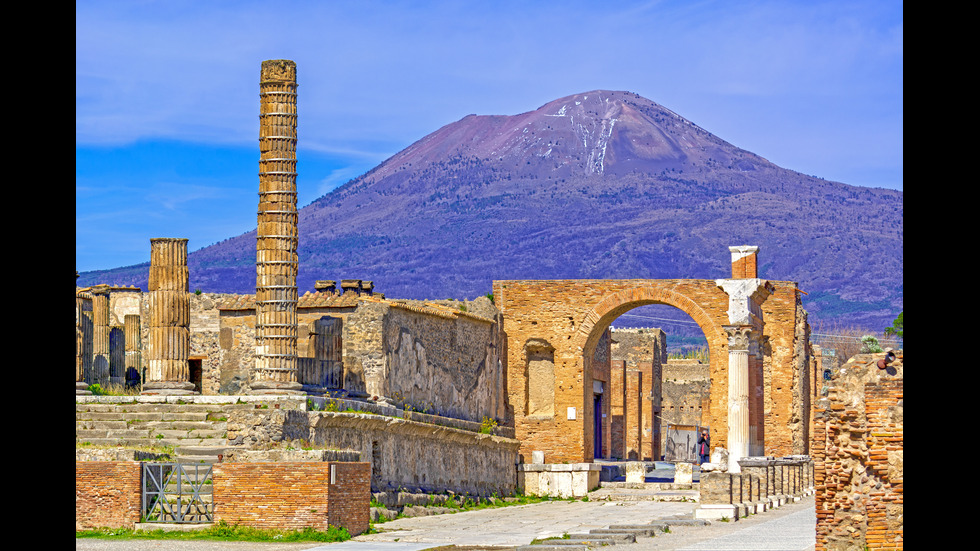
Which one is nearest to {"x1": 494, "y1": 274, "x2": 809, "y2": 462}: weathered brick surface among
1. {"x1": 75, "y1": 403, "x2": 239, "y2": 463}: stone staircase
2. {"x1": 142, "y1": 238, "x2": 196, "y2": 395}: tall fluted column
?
{"x1": 142, "y1": 238, "x2": 196, "y2": 395}: tall fluted column

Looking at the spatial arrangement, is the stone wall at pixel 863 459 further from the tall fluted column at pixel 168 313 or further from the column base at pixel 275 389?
the tall fluted column at pixel 168 313

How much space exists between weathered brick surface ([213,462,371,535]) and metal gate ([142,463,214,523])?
47 cm

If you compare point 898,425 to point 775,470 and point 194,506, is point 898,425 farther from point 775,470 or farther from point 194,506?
point 775,470

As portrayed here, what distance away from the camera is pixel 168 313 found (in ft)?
82.5

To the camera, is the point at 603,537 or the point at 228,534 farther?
the point at 603,537

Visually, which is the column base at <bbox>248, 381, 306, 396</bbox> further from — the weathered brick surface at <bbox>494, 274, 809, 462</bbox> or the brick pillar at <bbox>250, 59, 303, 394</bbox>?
the weathered brick surface at <bbox>494, 274, 809, 462</bbox>

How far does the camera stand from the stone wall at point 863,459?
1294 centimetres

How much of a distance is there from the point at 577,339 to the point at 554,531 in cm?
1376

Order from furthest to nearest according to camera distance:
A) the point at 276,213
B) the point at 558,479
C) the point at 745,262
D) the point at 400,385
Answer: the point at 558,479 → the point at 745,262 → the point at 400,385 → the point at 276,213

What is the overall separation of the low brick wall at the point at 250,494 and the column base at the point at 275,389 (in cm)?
578

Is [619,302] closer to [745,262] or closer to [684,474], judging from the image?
[745,262]

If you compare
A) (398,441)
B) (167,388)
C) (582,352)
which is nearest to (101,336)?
(167,388)

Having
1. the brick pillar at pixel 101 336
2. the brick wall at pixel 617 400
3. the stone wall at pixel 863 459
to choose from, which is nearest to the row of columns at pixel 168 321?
the brick pillar at pixel 101 336

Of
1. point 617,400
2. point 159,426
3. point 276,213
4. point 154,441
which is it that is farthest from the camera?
point 617,400
